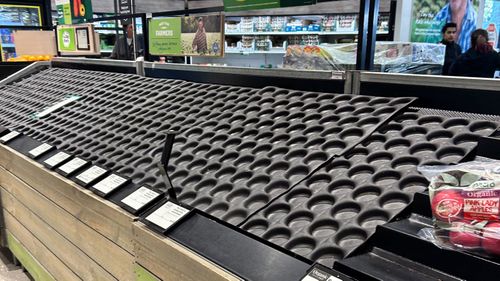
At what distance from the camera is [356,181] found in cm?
100

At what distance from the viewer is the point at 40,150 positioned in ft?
5.47

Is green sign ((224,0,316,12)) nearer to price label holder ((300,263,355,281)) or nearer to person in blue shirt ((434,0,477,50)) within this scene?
price label holder ((300,263,355,281))

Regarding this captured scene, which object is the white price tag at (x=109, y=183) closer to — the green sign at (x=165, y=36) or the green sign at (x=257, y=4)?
the green sign at (x=257, y=4)

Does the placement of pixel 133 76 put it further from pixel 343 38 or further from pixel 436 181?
pixel 343 38

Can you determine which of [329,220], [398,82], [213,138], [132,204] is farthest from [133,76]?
[329,220]

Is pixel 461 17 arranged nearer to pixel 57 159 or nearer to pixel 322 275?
pixel 57 159

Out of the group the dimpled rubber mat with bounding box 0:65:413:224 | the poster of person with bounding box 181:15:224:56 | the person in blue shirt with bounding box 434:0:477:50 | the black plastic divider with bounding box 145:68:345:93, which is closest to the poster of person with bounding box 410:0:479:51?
the person in blue shirt with bounding box 434:0:477:50

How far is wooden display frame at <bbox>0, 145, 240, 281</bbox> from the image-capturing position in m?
1.02

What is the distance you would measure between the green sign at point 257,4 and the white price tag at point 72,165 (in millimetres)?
984

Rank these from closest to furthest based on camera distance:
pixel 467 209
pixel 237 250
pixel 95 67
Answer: pixel 467 209 → pixel 237 250 → pixel 95 67

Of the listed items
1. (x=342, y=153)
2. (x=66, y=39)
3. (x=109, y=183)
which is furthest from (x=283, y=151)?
(x=66, y=39)

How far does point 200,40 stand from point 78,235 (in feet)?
4.03

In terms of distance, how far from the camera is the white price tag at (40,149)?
1.65 m

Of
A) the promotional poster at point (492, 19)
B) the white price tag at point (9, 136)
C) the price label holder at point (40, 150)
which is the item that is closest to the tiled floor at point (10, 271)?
the white price tag at point (9, 136)
